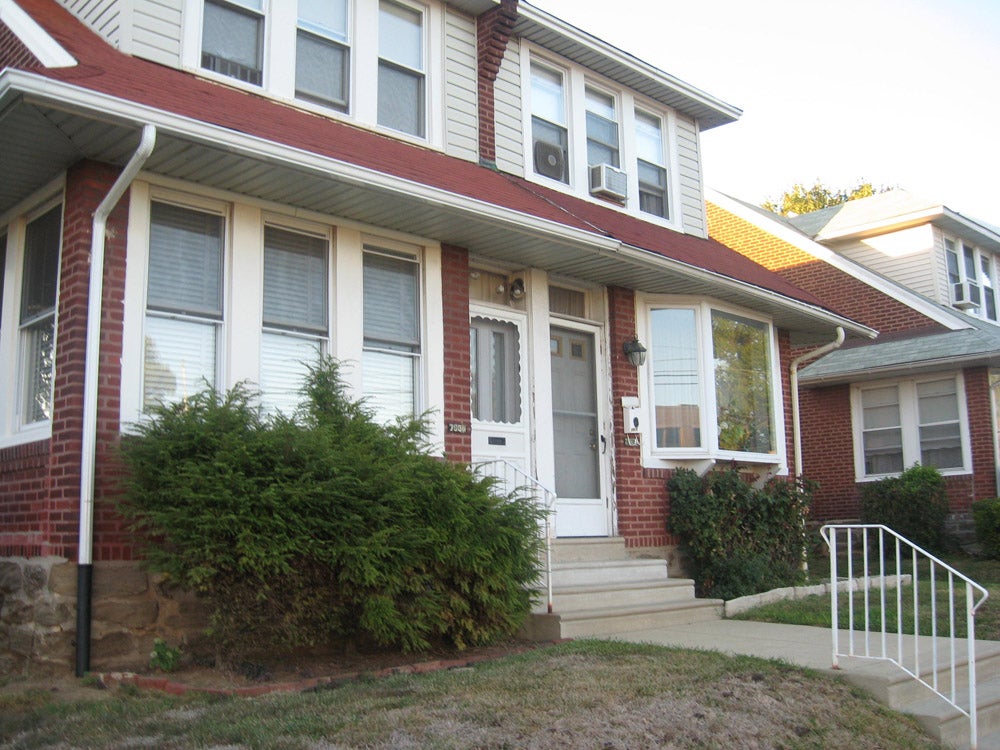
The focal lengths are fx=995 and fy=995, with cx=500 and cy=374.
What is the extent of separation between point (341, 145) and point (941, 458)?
13016 mm

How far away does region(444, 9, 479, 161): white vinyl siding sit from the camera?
9.95 metres

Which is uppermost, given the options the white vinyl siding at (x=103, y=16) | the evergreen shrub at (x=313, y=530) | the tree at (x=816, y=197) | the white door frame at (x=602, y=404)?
the tree at (x=816, y=197)

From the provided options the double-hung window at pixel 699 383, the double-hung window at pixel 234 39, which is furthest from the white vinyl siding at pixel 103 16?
the double-hung window at pixel 699 383

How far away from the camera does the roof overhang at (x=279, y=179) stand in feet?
20.0

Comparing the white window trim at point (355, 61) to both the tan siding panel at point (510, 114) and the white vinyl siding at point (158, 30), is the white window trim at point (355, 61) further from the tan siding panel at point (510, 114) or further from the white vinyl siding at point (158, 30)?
the tan siding panel at point (510, 114)

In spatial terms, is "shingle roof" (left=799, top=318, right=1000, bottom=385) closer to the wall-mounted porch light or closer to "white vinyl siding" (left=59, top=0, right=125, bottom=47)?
the wall-mounted porch light

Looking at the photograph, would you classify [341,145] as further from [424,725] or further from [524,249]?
[424,725]

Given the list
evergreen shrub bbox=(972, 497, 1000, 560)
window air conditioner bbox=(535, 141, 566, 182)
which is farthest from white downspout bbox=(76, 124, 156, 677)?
evergreen shrub bbox=(972, 497, 1000, 560)

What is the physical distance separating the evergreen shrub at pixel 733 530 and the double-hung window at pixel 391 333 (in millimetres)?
3352

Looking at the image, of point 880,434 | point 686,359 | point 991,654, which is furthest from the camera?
point 880,434

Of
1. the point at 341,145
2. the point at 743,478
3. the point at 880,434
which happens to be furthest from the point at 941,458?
the point at 341,145

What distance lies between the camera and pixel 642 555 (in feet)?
32.9

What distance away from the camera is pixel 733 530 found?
33.8ft

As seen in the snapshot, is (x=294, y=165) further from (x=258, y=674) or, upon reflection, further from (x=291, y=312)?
(x=258, y=674)
